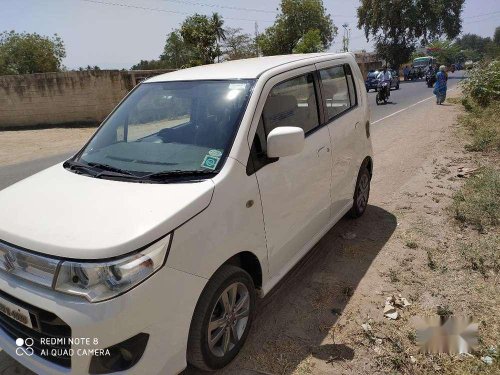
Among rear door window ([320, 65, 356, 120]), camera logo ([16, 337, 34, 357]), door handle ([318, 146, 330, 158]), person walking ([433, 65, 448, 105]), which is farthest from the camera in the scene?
person walking ([433, 65, 448, 105])

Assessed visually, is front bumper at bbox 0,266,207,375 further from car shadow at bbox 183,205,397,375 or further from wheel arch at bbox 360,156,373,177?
wheel arch at bbox 360,156,373,177

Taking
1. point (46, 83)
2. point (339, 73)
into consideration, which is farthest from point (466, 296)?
point (46, 83)

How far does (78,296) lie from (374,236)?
135 inches

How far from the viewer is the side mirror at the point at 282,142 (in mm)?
2552

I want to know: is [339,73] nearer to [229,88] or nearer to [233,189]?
[229,88]

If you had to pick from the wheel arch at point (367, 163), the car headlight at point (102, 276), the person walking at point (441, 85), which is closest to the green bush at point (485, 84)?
the person walking at point (441, 85)

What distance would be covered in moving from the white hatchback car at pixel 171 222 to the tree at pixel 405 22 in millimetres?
51177

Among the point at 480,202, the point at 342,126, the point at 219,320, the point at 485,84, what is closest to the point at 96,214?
the point at 219,320

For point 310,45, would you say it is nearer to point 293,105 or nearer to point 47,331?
point 293,105

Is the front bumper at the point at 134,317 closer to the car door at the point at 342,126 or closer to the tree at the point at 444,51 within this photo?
the car door at the point at 342,126

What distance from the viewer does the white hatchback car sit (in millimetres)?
1846

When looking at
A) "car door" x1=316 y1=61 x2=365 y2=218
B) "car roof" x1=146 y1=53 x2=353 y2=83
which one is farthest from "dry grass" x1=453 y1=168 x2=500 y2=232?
"car roof" x1=146 y1=53 x2=353 y2=83

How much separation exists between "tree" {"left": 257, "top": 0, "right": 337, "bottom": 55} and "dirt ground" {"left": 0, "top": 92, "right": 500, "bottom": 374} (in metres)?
44.1

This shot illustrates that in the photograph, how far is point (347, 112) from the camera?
13.6 feet
